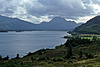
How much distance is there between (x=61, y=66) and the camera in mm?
49281

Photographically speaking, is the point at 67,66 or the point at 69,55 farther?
the point at 69,55

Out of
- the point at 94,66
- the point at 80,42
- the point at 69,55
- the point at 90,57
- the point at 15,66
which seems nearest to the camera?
the point at 94,66

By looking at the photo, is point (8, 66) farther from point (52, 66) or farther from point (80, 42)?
point (80, 42)

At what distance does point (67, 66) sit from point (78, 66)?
3.79 meters

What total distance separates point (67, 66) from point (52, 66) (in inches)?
199

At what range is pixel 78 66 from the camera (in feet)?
155

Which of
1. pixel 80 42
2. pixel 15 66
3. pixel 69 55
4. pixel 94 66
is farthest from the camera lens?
pixel 80 42

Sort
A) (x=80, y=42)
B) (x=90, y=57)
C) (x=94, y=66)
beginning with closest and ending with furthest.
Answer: (x=94, y=66)
(x=90, y=57)
(x=80, y=42)

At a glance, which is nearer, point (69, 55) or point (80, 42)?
point (69, 55)

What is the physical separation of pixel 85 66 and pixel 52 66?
1097 centimetres

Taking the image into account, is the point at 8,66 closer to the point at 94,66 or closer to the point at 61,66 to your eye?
the point at 61,66

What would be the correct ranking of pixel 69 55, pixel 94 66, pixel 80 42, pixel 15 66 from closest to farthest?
pixel 94 66 < pixel 15 66 < pixel 69 55 < pixel 80 42

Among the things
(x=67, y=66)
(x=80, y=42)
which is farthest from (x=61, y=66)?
(x=80, y=42)

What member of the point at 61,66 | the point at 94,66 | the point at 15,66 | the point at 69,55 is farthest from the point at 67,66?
the point at 69,55
